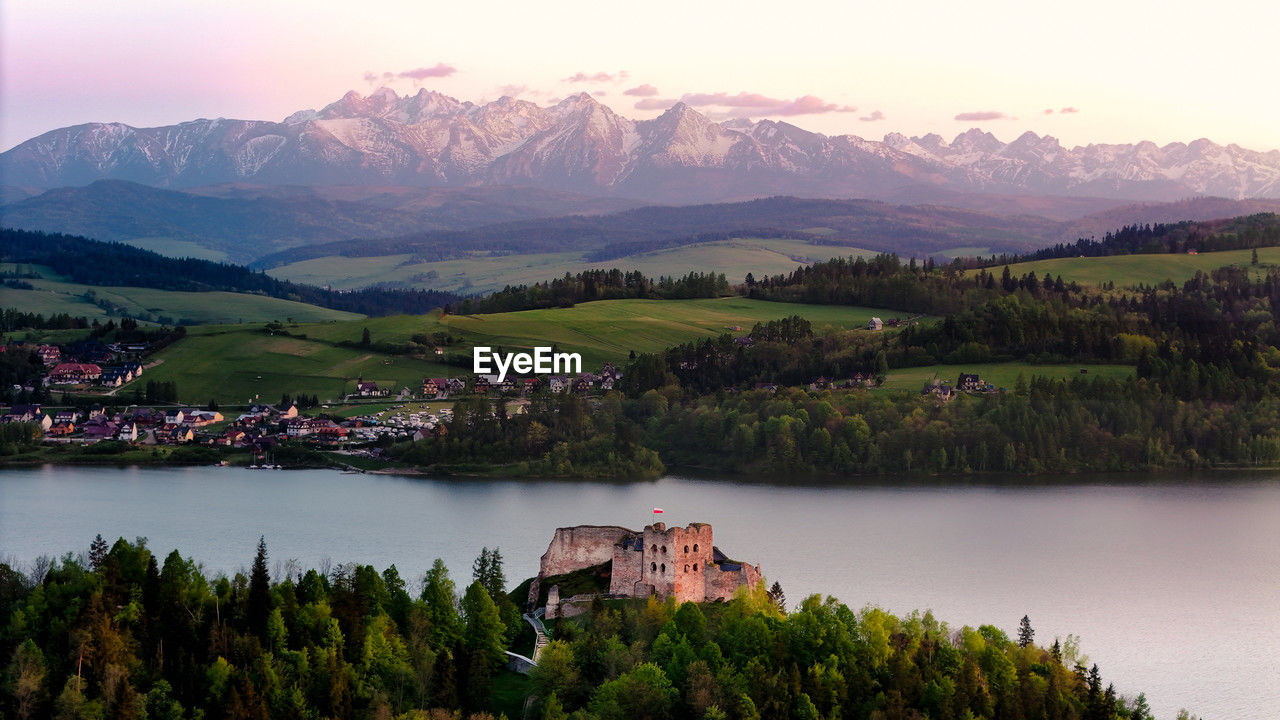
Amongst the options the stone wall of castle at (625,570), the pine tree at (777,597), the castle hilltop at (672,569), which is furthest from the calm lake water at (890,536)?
the stone wall of castle at (625,570)

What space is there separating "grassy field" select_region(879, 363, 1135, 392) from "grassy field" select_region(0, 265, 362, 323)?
6221cm

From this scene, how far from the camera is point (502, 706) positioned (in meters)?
37.0

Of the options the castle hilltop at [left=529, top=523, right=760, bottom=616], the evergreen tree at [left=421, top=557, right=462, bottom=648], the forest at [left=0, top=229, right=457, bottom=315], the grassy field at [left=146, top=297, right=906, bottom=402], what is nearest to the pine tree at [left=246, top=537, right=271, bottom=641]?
the evergreen tree at [left=421, top=557, right=462, bottom=648]

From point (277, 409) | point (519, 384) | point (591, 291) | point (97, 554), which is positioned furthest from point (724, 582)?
point (591, 291)

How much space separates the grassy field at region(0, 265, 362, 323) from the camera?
13688cm

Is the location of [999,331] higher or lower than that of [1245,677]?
higher

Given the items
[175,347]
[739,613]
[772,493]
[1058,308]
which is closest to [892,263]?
[1058,308]

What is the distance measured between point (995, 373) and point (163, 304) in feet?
266

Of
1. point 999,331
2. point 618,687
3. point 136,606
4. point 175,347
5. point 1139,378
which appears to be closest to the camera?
point 618,687

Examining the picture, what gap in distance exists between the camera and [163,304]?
147625mm

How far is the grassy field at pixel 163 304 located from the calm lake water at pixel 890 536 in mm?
63154

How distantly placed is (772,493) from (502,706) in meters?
33.4

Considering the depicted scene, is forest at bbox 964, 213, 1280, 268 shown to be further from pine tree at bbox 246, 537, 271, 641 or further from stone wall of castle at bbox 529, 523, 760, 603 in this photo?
pine tree at bbox 246, 537, 271, 641

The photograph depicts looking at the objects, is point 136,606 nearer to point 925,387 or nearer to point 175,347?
point 925,387
